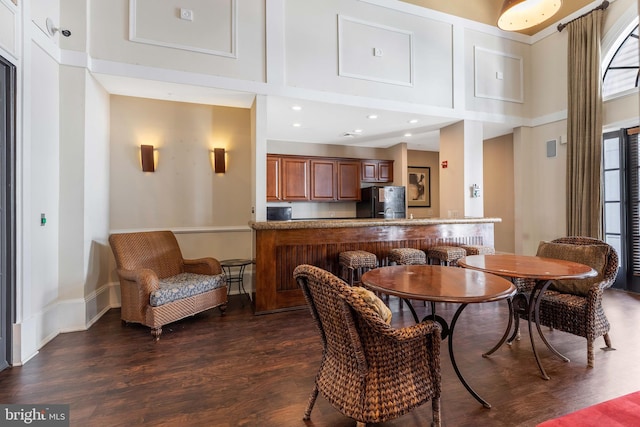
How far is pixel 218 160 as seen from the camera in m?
4.17

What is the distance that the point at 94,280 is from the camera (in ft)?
10.8

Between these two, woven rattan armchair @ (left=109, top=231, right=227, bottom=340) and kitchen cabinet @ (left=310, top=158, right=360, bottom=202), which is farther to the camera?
kitchen cabinet @ (left=310, top=158, right=360, bottom=202)

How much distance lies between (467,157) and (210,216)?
13.2ft

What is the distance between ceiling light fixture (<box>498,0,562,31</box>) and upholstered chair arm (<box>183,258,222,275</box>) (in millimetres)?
3932

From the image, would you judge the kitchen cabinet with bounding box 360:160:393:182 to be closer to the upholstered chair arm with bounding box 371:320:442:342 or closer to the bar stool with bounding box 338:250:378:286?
the bar stool with bounding box 338:250:378:286

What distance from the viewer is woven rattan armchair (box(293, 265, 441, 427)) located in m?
1.40

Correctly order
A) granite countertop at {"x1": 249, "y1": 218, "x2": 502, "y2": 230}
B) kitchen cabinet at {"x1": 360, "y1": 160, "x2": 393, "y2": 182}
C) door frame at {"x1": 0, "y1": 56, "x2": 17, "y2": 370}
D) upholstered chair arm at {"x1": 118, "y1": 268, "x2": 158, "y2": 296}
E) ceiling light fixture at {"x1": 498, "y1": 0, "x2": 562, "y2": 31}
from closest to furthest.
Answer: door frame at {"x1": 0, "y1": 56, "x2": 17, "y2": 370}
ceiling light fixture at {"x1": 498, "y1": 0, "x2": 562, "y2": 31}
upholstered chair arm at {"x1": 118, "y1": 268, "x2": 158, "y2": 296}
granite countertop at {"x1": 249, "y1": 218, "x2": 502, "y2": 230}
kitchen cabinet at {"x1": 360, "y1": 160, "x2": 393, "y2": 182}

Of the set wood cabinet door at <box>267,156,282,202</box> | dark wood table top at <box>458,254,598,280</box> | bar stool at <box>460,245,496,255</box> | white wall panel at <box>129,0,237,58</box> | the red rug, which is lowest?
the red rug

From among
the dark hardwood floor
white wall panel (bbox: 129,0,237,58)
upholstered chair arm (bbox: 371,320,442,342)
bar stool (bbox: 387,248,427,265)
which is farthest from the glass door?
white wall panel (bbox: 129,0,237,58)

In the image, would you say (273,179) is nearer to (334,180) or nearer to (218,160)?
(334,180)

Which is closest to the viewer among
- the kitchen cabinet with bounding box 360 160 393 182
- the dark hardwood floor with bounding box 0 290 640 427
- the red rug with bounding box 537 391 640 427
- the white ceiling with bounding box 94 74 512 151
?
the red rug with bounding box 537 391 640 427

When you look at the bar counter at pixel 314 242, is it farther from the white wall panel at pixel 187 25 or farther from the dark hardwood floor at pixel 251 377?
the white wall panel at pixel 187 25

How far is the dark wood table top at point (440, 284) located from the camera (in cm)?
158

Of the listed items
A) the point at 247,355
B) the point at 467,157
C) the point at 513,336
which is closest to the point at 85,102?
the point at 247,355
